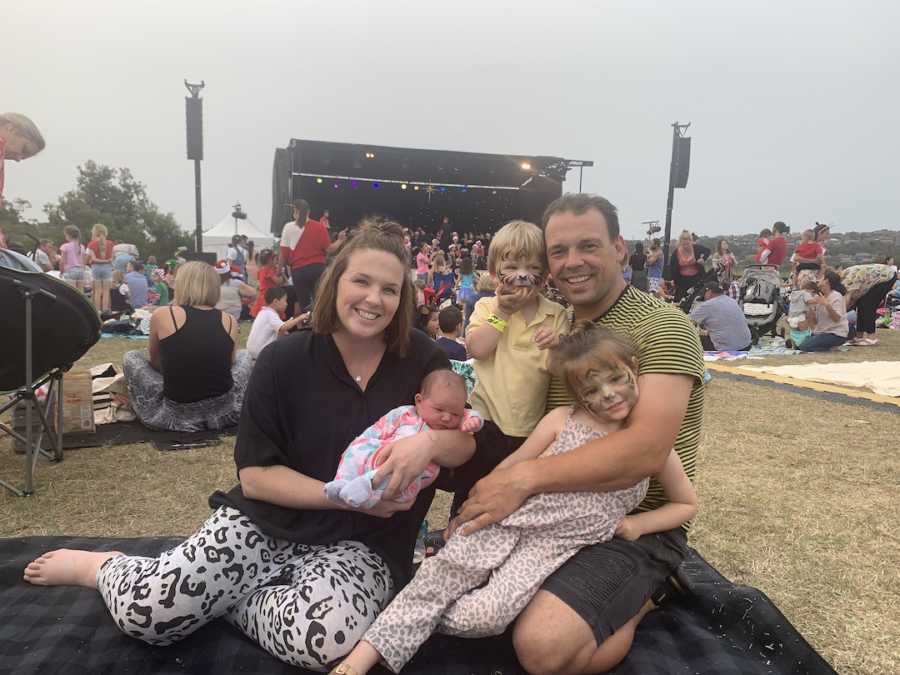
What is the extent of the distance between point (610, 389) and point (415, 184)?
64.3 ft

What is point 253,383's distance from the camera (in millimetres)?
1944

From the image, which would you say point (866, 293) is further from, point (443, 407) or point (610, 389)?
point (443, 407)

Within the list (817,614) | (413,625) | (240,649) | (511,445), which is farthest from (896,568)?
(240,649)

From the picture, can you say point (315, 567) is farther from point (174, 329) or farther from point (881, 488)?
point (881, 488)

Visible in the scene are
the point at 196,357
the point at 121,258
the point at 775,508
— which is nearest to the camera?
the point at 775,508

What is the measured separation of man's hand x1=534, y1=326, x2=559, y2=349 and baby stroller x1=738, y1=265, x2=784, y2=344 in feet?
33.1

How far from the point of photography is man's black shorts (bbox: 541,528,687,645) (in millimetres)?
1724

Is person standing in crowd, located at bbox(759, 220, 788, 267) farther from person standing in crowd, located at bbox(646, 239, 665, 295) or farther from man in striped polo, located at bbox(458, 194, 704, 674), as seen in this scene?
man in striped polo, located at bbox(458, 194, 704, 674)

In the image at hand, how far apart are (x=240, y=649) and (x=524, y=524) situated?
1000mm

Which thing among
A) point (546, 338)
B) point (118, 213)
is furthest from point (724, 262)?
point (118, 213)

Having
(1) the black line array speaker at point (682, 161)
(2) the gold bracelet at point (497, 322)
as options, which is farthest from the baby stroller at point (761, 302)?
(2) the gold bracelet at point (497, 322)

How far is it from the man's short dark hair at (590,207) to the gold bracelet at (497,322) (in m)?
0.45

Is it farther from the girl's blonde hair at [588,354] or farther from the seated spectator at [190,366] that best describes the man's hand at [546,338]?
the seated spectator at [190,366]

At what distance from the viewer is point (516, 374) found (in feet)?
7.25
